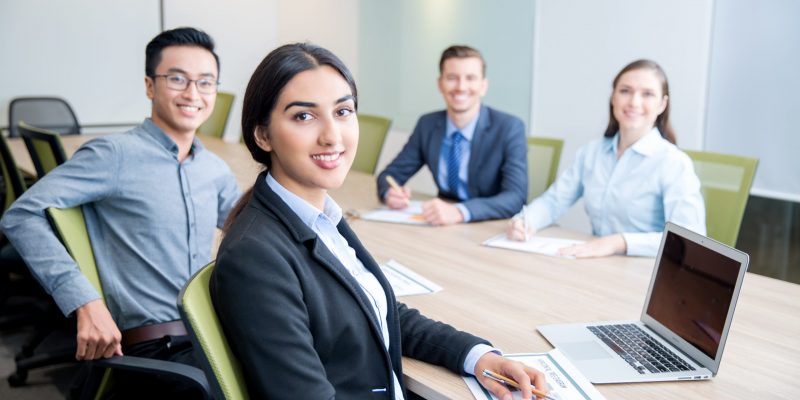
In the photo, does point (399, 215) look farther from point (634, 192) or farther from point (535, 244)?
point (634, 192)

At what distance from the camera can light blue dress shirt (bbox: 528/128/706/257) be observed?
2219 millimetres

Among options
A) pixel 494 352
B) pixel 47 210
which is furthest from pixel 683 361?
pixel 47 210

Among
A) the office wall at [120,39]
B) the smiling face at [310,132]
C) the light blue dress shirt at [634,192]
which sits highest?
the office wall at [120,39]

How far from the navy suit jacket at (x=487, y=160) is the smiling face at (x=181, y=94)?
0.99 metres

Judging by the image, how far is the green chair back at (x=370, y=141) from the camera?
3.66 metres

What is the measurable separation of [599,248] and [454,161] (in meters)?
1.05

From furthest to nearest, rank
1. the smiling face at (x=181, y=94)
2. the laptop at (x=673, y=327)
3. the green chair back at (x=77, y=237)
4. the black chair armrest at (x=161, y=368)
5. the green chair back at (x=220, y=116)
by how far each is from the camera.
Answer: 1. the green chair back at (x=220, y=116)
2. the smiling face at (x=181, y=94)
3. the green chair back at (x=77, y=237)
4. the black chair armrest at (x=161, y=368)
5. the laptop at (x=673, y=327)

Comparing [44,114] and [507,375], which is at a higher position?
[44,114]

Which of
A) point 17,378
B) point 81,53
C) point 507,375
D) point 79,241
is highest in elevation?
point 81,53

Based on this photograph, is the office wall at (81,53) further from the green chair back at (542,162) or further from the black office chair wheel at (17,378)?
the green chair back at (542,162)

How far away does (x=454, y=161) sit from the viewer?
3.07 meters

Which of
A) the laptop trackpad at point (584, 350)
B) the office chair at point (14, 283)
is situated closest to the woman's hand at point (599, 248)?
the laptop trackpad at point (584, 350)

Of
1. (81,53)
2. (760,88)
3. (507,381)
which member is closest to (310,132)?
(507,381)

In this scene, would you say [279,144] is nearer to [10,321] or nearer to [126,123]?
[10,321]
